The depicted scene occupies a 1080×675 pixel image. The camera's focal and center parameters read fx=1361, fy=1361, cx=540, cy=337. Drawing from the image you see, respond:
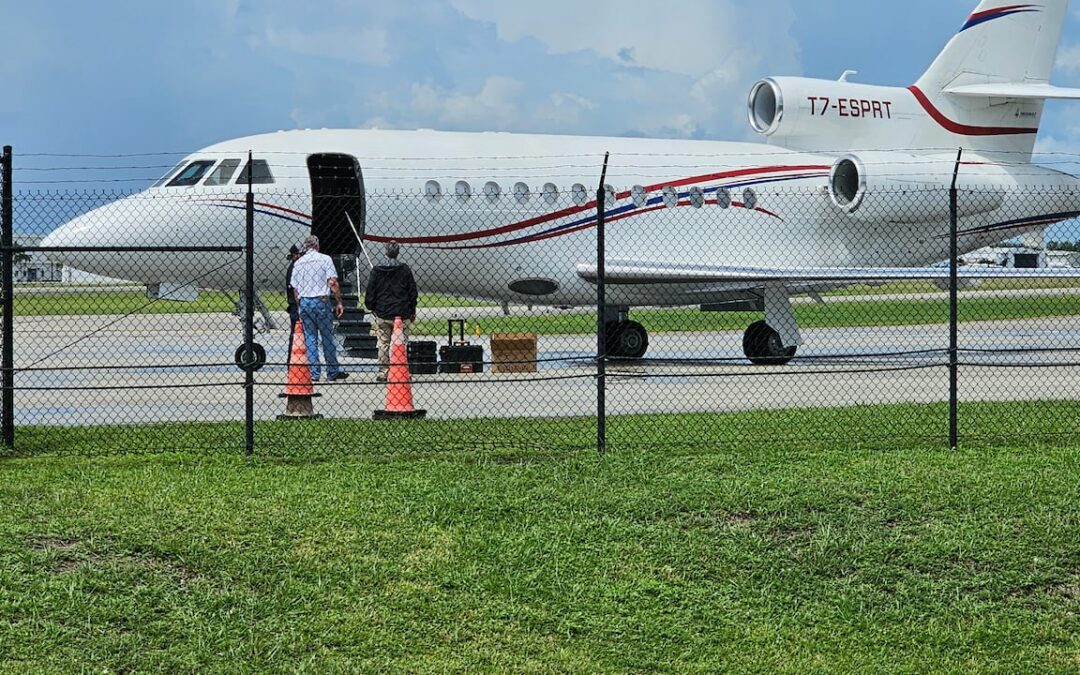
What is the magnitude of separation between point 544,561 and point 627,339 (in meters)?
14.8

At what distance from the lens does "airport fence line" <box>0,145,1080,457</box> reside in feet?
37.8

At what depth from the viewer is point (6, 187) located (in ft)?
35.0

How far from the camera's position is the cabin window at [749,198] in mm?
22266

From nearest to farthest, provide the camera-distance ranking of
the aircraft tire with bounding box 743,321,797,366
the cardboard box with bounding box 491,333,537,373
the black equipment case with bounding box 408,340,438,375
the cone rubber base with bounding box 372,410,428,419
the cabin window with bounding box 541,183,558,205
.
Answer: the cone rubber base with bounding box 372,410,428,419 < the cardboard box with bounding box 491,333,537,373 < the black equipment case with bounding box 408,340,438,375 < the cabin window with bounding box 541,183,558,205 < the aircraft tire with bounding box 743,321,797,366

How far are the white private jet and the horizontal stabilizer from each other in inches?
2.1

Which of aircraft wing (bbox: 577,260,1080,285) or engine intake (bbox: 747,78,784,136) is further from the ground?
engine intake (bbox: 747,78,784,136)

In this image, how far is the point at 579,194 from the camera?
20828 millimetres

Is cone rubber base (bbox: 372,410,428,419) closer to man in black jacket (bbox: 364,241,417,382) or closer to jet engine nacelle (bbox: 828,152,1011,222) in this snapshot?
man in black jacket (bbox: 364,241,417,382)

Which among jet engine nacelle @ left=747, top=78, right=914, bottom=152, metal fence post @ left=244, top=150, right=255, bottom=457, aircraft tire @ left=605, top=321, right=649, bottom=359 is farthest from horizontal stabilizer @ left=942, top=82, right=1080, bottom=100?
metal fence post @ left=244, top=150, right=255, bottom=457

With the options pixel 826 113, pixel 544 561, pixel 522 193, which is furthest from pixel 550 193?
pixel 544 561

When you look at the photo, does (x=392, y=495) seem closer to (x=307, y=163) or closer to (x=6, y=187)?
(x=6, y=187)

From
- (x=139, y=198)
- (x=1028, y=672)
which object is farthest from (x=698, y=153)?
(x=1028, y=672)

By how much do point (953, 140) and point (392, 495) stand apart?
19.0m

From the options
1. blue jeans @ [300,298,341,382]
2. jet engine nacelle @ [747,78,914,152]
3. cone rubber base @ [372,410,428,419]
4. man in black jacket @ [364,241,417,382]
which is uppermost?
jet engine nacelle @ [747,78,914,152]
